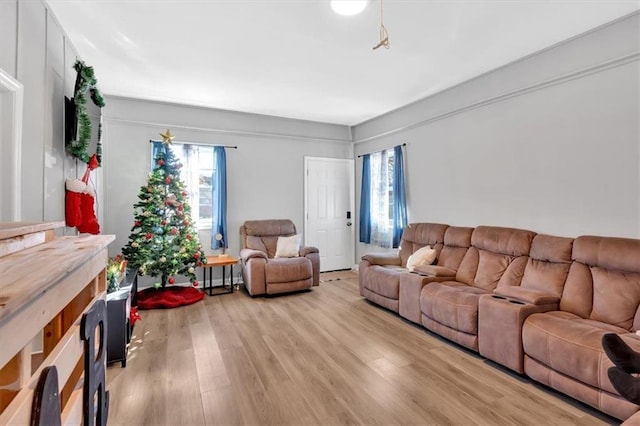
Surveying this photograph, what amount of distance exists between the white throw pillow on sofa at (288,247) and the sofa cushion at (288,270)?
24 centimetres

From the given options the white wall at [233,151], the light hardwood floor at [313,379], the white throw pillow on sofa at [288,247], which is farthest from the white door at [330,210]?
the light hardwood floor at [313,379]

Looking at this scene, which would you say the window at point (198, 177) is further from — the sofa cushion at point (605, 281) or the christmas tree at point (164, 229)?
the sofa cushion at point (605, 281)

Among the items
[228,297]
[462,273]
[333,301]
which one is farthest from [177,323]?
[462,273]

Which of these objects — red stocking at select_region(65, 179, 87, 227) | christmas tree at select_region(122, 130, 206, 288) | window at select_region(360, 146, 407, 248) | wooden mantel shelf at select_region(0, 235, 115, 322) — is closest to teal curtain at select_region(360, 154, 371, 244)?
window at select_region(360, 146, 407, 248)

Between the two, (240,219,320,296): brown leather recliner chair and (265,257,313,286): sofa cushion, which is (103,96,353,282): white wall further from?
(265,257,313,286): sofa cushion

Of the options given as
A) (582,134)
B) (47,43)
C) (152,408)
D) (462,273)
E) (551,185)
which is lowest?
(152,408)

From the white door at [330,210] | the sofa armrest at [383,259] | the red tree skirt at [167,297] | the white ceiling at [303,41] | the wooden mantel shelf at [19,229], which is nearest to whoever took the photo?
the wooden mantel shelf at [19,229]

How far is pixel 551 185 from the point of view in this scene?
10.3 ft

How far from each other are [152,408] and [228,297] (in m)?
2.44

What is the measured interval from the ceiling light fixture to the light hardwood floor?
111 inches

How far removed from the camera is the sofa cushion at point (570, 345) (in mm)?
1947

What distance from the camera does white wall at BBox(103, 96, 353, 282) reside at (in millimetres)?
4504

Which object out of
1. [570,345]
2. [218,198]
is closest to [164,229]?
[218,198]

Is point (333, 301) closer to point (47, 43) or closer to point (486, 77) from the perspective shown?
point (486, 77)
